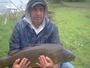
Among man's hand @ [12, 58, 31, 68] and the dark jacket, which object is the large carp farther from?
the dark jacket

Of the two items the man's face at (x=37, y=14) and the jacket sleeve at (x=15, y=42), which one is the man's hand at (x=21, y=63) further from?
the man's face at (x=37, y=14)

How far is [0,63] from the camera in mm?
2021

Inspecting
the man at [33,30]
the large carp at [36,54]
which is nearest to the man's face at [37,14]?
the man at [33,30]

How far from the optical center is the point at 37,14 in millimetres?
2254

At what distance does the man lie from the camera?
7.63ft

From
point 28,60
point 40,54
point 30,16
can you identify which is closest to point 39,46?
point 40,54

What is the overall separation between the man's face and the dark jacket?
5.1 inches

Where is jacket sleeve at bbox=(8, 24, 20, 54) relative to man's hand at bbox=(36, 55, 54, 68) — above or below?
above

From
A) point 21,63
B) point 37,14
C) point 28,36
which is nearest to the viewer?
point 21,63

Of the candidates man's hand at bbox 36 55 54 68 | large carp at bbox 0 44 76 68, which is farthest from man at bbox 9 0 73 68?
man's hand at bbox 36 55 54 68

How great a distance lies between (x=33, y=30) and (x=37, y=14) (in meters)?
0.28

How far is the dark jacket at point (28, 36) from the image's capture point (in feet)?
7.70

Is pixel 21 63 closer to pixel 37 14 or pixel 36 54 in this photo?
pixel 36 54

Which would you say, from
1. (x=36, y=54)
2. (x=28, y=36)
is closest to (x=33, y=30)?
(x=28, y=36)
